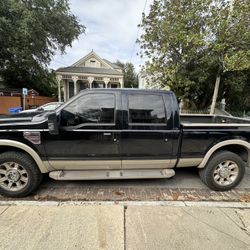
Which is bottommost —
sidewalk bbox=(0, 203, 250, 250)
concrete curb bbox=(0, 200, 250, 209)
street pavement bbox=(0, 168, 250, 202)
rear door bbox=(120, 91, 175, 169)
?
sidewalk bbox=(0, 203, 250, 250)

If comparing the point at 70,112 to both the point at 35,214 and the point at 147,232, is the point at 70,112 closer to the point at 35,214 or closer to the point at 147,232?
Result: the point at 35,214

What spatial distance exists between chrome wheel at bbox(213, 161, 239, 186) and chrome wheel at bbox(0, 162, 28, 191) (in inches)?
137

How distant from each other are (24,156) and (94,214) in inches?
60.1

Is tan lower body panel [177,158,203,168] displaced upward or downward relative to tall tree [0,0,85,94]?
downward

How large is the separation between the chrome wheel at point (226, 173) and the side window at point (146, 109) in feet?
4.77

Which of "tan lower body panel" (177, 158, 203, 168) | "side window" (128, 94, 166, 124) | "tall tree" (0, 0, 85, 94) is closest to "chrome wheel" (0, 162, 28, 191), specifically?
"side window" (128, 94, 166, 124)

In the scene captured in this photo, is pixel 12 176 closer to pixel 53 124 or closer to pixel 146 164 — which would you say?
pixel 53 124

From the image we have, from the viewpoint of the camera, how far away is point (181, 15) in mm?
9273

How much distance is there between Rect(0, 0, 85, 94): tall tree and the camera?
51.3 feet

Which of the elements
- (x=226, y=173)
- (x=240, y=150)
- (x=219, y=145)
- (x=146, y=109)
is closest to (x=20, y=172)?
(x=146, y=109)

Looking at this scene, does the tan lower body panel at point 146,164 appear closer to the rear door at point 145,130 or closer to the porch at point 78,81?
the rear door at point 145,130

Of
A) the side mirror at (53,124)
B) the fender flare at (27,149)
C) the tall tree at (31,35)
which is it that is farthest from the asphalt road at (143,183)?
the tall tree at (31,35)

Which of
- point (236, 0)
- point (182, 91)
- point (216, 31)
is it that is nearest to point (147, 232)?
point (216, 31)

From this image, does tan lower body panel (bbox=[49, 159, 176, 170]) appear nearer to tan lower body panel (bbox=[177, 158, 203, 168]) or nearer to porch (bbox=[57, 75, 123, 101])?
tan lower body panel (bbox=[177, 158, 203, 168])
